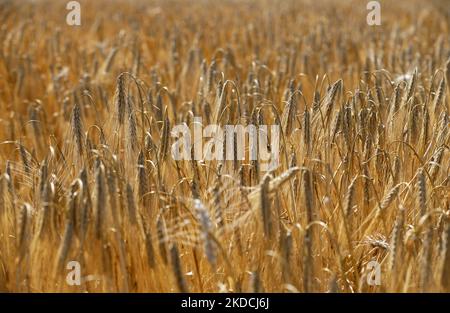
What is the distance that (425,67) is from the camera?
2912mm

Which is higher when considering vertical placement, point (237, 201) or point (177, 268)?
point (237, 201)

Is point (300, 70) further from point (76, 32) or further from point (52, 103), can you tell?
point (76, 32)

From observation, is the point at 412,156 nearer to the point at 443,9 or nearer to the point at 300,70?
the point at 300,70

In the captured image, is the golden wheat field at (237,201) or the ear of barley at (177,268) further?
the golden wheat field at (237,201)

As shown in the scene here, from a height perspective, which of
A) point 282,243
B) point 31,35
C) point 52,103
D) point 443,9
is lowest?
point 282,243

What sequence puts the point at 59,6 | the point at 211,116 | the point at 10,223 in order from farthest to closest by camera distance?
the point at 59,6 < the point at 211,116 < the point at 10,223

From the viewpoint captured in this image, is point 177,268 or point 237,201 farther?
point 237,201

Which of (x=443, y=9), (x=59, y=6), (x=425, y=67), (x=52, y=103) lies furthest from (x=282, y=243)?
(x=59, y=6)

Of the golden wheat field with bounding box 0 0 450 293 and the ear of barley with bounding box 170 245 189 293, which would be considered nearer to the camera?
the ear of barley with bounding box 170 245 189 293

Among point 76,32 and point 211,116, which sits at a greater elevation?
point 76,32

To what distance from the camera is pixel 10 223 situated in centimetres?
146
